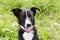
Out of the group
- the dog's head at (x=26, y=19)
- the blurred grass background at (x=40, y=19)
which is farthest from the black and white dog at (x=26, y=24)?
the blurred grass background at (x=40, y=19)

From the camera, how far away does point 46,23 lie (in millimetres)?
8195

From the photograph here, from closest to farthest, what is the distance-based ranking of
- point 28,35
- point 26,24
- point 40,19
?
1. point 26,24
2. point 28,35
3. point 40,19

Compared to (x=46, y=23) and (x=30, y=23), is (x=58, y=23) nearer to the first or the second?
(x=46, y=23)

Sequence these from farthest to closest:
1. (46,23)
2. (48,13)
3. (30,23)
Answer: (48,13), (46,23), (30,23)

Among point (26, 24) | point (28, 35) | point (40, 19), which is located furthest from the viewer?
point (40, 19)

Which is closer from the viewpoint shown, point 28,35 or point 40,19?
point 28,35

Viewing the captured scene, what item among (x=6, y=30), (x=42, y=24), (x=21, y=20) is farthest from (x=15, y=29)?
(x=21, y=20)

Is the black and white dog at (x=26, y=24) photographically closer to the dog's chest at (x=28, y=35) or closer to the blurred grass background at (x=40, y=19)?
the dog's chest at (x=28, y=35)

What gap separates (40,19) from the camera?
8484 mm

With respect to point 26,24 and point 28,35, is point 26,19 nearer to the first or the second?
point 26,24

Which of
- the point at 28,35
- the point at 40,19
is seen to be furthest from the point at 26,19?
the point at 40,19

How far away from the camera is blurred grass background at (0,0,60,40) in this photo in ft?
24.6

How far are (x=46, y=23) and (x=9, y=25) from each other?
1.00m

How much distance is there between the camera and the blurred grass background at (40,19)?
7484mm
